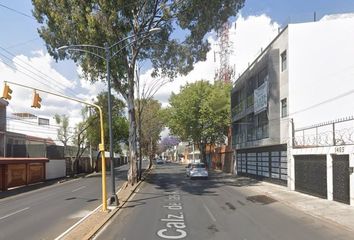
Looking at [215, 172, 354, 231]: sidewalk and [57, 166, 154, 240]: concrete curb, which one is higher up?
[57, 166, 154, 240]: concrete curb

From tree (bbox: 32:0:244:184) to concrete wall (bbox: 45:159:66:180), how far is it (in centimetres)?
1676

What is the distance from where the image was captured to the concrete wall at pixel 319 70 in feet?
103

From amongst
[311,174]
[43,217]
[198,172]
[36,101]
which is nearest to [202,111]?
[198,172]

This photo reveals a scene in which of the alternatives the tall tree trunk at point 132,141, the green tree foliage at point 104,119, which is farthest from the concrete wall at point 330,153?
the green tree foliage at point 104,119

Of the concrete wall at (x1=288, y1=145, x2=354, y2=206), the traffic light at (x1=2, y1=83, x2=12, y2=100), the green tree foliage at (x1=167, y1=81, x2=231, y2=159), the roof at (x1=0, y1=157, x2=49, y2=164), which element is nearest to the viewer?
the traffic light at (x1=2, y1=83, x2=12, y2=100)

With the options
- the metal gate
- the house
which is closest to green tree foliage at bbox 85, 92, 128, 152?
the house

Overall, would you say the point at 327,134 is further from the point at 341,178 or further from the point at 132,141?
the point at 132,141

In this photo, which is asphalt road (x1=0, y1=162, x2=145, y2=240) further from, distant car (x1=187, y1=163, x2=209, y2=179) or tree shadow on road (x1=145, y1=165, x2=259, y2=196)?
distant car (x1=187, y1=163, x2=209, y2=179)

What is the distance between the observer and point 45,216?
19.5 m

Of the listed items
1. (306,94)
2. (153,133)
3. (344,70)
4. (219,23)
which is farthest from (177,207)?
(153,133)

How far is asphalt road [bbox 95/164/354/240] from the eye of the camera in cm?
1424

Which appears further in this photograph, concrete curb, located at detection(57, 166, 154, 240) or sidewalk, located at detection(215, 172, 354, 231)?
sidewalk, located at detection(215, 172, 354, 231)

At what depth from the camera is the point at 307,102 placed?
1243 inches

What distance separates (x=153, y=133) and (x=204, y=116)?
26.2 meters
